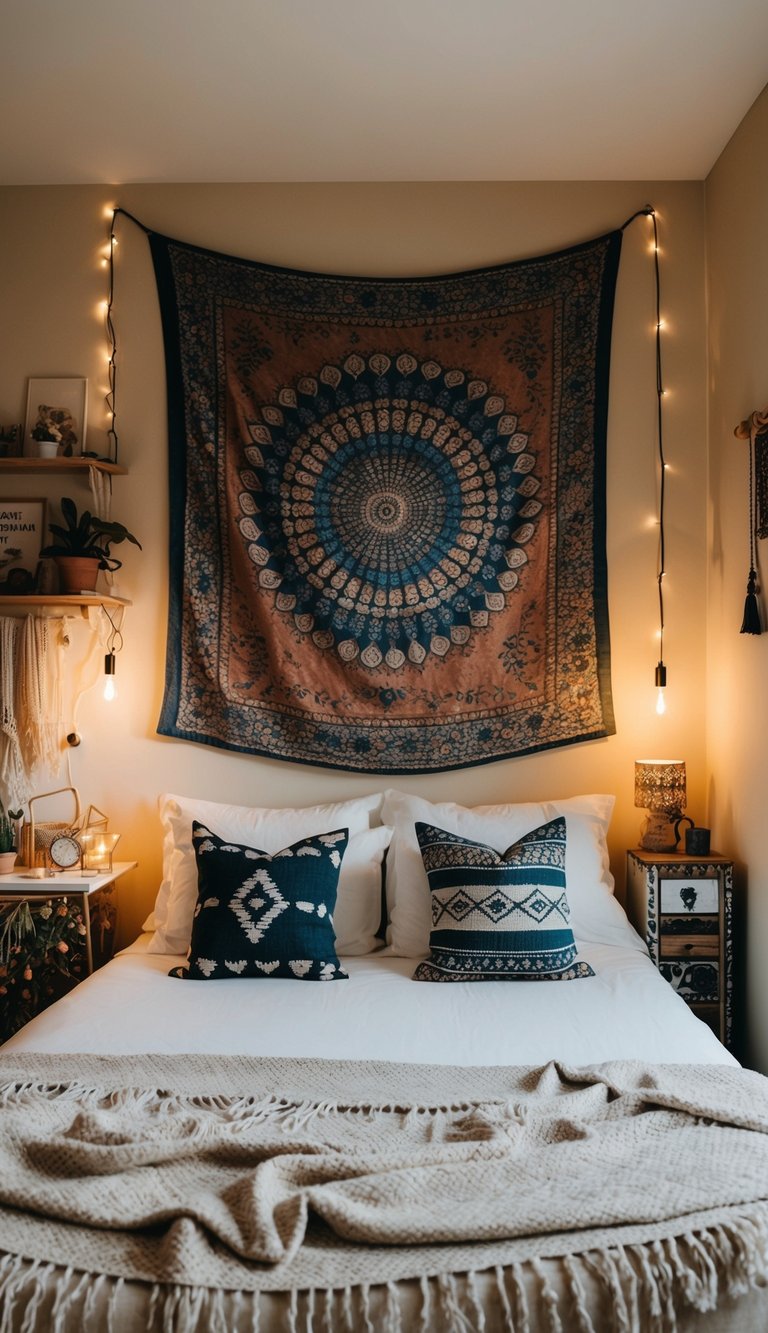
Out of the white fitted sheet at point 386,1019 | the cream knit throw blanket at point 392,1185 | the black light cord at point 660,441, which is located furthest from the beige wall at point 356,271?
the cream knit throw blanket at point 392,1185

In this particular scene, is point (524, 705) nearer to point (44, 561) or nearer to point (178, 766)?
point (178, 766)

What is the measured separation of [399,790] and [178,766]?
30.2 inches

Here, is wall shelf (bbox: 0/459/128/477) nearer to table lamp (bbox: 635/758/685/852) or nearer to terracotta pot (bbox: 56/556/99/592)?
terracotta pot (bbox: 56/556/99/592)

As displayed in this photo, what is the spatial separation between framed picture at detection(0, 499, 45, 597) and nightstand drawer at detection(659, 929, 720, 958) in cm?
242

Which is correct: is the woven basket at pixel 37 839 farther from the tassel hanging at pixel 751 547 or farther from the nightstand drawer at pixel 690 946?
the tassel hanging at pixel 751 547

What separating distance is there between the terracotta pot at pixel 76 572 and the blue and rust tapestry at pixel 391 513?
0.29 metres

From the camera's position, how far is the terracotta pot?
3.25 metres

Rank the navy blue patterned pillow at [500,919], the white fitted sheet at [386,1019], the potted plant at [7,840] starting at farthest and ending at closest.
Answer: the potted plant at [7,840], the navy blue patterned pillow at [500,919], the white fitted sheet at [386,1019]

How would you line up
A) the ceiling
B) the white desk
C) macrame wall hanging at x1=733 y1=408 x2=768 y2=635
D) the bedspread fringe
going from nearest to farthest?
the bedspread fringe, the ceiling, macrame wall hanging at x1=733 y1=408 x2=768 y2=635, the white desk

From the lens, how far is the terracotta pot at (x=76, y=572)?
3252 mm

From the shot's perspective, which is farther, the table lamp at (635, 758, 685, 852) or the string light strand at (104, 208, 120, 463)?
the string light strand at (104, 208, 120, 463)

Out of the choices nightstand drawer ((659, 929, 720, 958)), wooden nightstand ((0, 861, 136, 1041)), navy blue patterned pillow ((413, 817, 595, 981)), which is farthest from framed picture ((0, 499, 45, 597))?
nightstand drawer ((659, 929, 720, 958))

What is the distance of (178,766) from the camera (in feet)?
11.3

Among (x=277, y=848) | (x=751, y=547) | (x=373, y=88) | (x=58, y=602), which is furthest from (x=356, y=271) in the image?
(x=277, y=848)
